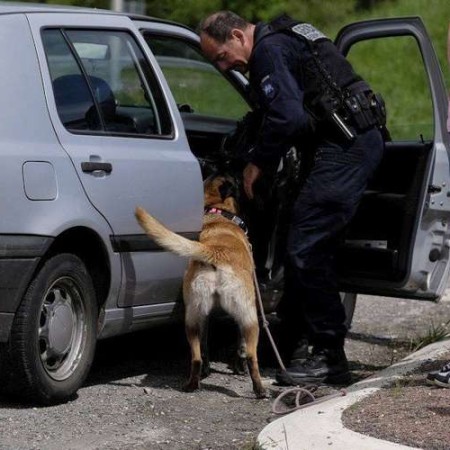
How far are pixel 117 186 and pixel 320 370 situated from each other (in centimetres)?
152

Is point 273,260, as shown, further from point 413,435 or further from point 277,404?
point 413,435

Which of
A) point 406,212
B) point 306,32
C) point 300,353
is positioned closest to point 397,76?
point 406,212

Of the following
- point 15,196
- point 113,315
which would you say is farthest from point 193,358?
point 15,196

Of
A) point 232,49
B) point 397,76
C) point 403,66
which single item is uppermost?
point 232,49

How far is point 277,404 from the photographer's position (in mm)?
6027

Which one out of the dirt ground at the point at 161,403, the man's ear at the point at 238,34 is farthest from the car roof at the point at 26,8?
the dirt ground at the point at 161,403

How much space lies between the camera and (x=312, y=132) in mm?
6598

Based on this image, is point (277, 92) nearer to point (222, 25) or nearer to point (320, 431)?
point (222, 25)

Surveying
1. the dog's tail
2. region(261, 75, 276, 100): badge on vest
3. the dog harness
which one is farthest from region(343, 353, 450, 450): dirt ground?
region(261, 75, 276, 100): badge on vest

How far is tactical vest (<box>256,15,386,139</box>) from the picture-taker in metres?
6.52

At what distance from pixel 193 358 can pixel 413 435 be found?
1.57m

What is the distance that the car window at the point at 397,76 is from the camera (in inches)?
667

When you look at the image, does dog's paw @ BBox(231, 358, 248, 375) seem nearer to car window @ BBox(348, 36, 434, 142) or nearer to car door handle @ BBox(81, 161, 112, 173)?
car door handle @ BBox(81, 161, 112, 173)

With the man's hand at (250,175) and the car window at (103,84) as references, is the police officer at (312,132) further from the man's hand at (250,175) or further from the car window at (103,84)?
the car window at (103,84)
